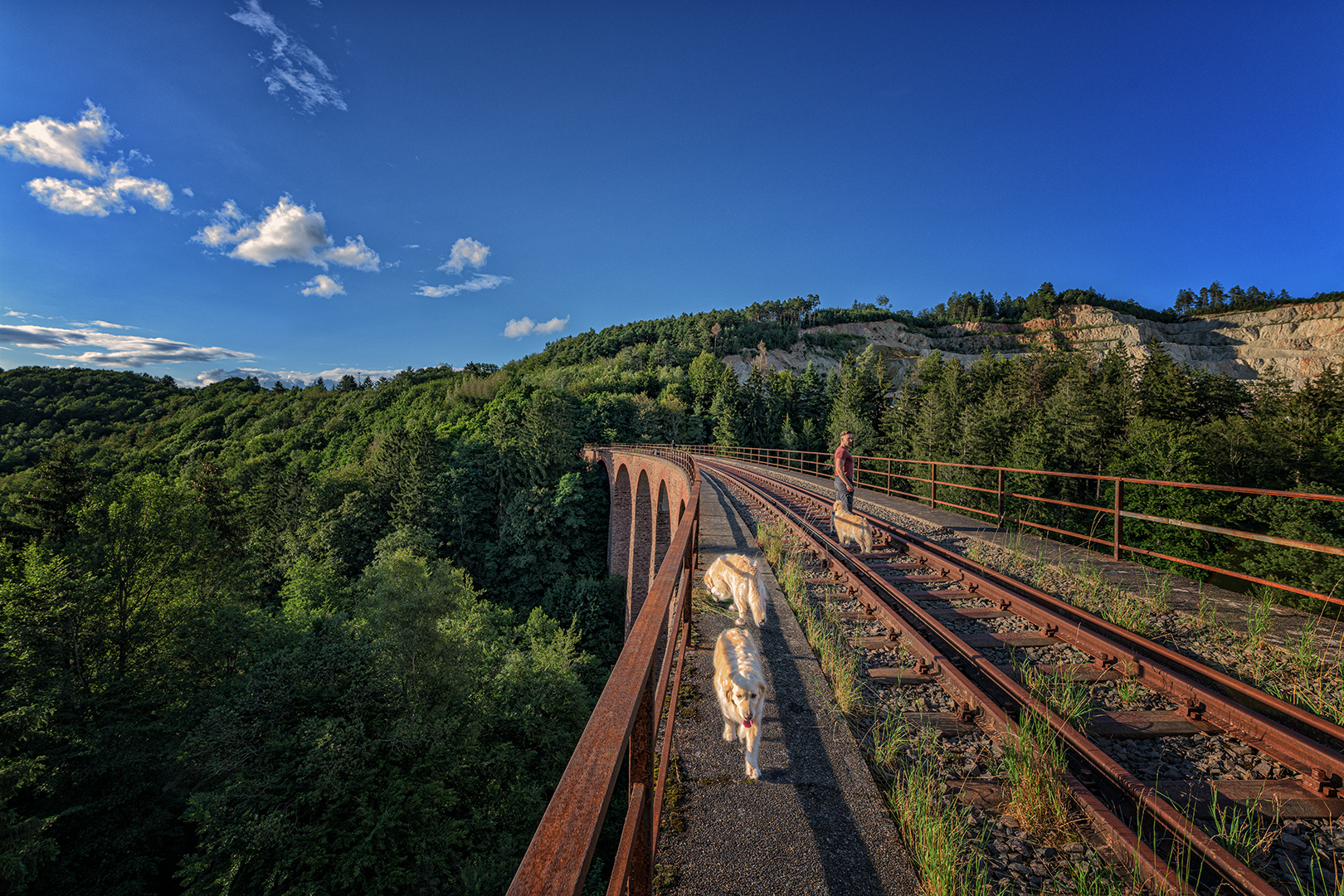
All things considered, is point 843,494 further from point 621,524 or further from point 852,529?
point 621,524

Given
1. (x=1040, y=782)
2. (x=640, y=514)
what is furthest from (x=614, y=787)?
(x=640, y=514)

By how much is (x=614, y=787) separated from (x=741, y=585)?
10.1 ft

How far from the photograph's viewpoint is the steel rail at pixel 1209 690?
2225mm

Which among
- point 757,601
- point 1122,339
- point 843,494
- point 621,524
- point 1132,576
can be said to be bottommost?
point 621,524

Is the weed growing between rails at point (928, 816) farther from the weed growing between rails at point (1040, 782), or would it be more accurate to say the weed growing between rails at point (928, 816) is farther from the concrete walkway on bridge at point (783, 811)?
the weed growing between rails at point (1040, 782)

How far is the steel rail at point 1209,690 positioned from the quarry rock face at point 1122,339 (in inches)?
2838

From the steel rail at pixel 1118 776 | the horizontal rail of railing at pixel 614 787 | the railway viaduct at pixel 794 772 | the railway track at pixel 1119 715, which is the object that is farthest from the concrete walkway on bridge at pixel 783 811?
the steel rail at pixel 1118 776

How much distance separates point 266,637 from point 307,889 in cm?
1003

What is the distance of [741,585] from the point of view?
383cm

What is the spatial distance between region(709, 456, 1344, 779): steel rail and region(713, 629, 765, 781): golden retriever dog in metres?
2.40

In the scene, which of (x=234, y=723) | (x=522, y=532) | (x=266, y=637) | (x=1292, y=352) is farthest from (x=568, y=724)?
(x=1292, y=352)

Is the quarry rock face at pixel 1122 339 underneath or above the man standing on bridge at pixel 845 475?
above

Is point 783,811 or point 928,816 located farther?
point 783,811

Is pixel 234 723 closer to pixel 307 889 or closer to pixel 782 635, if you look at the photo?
pixel 307 889
